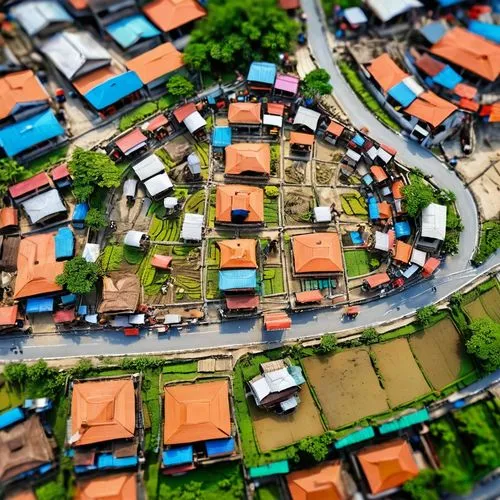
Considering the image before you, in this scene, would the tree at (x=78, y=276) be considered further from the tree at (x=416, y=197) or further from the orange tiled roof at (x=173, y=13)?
the tree at (x=416, y=197)

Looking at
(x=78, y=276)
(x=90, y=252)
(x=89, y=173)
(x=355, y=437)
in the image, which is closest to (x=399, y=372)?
(x=355, y=437)

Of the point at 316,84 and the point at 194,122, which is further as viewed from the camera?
the point at 316,84

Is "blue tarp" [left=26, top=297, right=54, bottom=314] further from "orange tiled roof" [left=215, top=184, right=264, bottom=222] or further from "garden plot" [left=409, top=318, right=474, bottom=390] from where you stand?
"garden plot" [left=409, top=318, right=474, bottom=390]

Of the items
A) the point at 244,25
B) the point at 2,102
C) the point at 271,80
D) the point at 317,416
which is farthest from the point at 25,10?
the point at 317,416

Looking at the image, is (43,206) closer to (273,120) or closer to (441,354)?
(273,120)

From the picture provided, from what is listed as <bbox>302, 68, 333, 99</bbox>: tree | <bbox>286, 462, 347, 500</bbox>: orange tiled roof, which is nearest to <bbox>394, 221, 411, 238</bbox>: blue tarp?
<bbox>302, 68, 333, 99</bbox>: tree

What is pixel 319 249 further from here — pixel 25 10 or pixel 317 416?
pixel 25 10

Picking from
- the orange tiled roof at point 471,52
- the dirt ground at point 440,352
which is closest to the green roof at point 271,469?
the dirt ground at point 440,352

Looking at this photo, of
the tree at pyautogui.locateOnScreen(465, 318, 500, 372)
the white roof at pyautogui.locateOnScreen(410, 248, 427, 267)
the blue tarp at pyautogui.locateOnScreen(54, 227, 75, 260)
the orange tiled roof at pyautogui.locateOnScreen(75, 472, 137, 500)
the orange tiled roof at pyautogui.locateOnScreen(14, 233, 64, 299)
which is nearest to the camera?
the orange tiled roof at pyautogui.locateOnScreen(75, 472, 137, 500)
